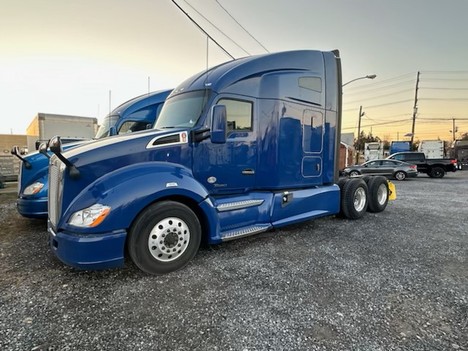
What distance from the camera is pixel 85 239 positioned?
9.42 feet

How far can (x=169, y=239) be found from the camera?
334cm

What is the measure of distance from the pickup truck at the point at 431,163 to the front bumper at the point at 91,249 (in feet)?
70.3

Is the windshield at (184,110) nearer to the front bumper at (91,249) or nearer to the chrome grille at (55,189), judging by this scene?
the chrome grille at (55,189)

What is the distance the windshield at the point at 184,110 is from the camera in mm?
4055

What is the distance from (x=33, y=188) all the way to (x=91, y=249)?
308 cm

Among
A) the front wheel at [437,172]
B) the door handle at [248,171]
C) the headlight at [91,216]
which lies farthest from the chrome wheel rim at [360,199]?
the front wheel at [437,172]

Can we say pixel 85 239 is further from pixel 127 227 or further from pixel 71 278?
pixel 71 278

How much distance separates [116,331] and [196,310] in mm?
699

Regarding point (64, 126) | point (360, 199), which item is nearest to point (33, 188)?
point (360, 199)

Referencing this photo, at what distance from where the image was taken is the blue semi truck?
3.03 metres

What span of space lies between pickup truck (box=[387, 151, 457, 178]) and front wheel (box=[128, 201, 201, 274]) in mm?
20621

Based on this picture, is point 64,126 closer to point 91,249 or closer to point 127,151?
point 127,151

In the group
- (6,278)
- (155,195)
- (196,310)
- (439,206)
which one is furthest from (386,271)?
(439,206)

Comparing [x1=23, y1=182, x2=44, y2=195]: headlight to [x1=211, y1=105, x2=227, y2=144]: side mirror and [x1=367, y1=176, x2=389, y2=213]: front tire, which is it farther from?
[x1=367, y1=176, x2=389, y2=213]: front tire
